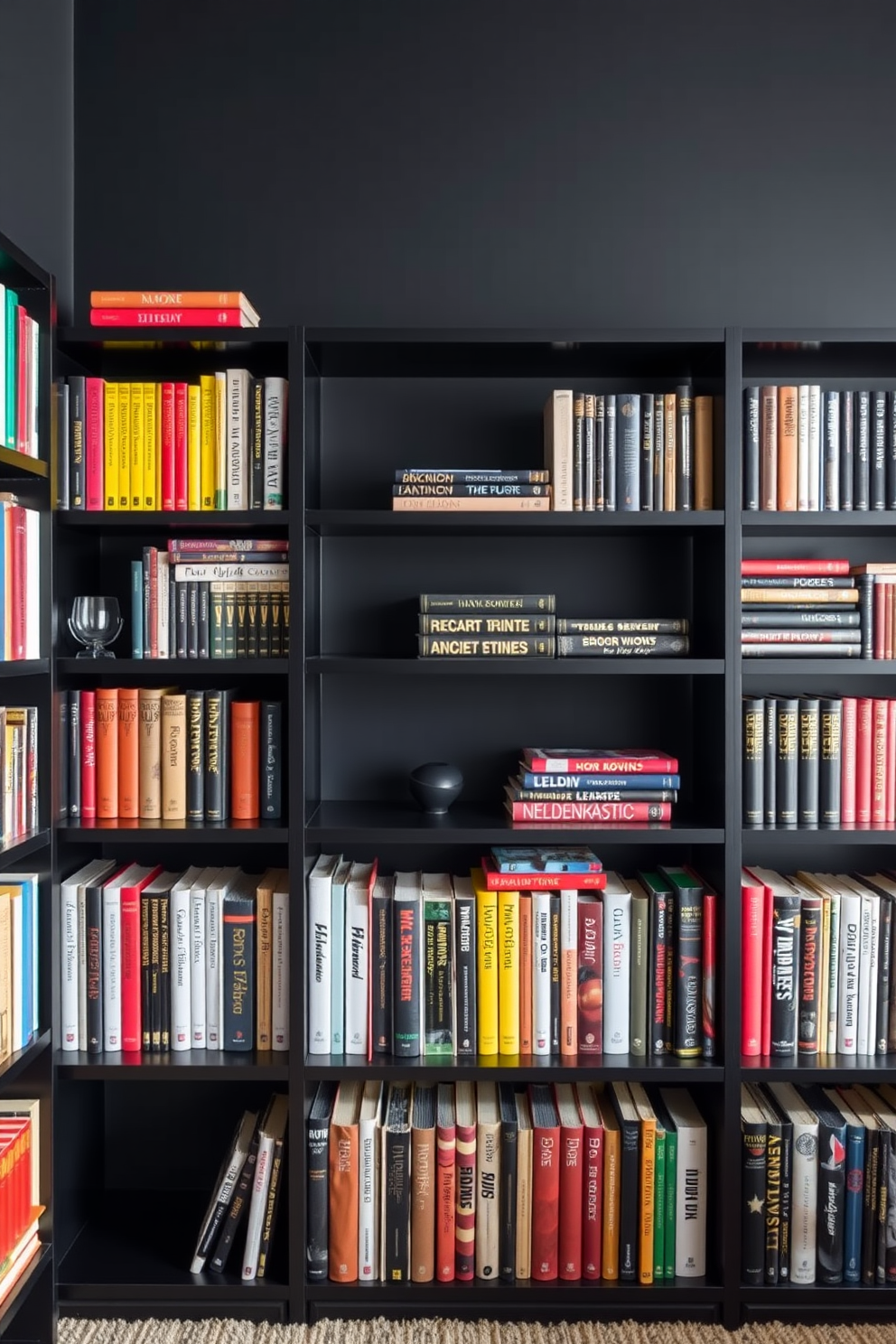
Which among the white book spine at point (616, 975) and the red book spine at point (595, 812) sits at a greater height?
the red book spine at point (595, 812)

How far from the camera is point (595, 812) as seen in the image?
1973 millimetres

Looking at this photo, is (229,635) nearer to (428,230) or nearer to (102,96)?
(428,230)

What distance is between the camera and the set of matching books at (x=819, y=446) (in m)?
1.94

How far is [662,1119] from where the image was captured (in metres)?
2.03

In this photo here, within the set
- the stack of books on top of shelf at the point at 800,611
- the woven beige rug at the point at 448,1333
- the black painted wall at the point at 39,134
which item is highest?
the black painted wall at the point at 39,134

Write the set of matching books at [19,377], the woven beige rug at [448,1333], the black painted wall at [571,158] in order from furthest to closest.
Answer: the black painted wall at [571,158]
the woven beige rug at [448,1333]
the set of matching books at [19,377]

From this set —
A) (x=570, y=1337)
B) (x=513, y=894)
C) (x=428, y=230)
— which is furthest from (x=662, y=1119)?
(x=428, y=230)

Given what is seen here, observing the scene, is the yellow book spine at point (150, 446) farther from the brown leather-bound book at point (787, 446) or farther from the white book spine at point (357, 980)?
the brown leather-bound book at point (787, 446)

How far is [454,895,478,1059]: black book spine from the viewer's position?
77.1 inches

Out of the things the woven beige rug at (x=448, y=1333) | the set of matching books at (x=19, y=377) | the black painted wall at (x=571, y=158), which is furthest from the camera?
the black painted wall at (x=571, y=158)

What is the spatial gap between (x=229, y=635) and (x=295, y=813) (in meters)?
0.39

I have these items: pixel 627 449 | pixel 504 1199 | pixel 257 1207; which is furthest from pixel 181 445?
pixel 504 1199

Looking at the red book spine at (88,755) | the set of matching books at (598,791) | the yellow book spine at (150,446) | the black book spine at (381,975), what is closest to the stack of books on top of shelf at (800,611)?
the set of matching books at (598,791)

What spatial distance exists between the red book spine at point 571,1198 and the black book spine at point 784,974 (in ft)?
1.46
